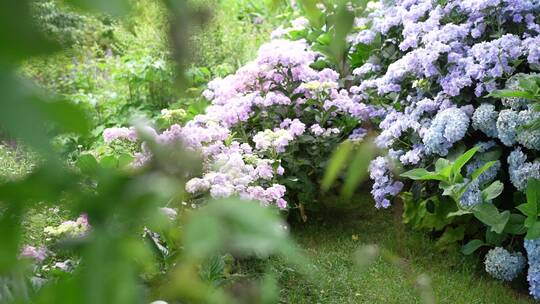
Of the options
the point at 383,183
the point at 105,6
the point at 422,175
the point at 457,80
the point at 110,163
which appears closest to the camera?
the point at 105,6

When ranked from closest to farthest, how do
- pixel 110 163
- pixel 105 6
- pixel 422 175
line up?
pixel 105 6
pixel 110 163
pixel 422 175

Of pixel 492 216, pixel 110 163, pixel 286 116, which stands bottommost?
pixel 492 216

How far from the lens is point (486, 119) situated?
318cm

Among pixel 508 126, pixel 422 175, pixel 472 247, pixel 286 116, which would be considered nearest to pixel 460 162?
pixel 422 175

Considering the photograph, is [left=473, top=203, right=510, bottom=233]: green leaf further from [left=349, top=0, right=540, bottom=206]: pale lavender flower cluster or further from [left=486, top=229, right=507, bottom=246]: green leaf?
[left=486, top=229, right=507, bottom=246]: green leaf

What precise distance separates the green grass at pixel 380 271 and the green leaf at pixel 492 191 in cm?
48

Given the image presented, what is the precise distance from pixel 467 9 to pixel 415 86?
48cm

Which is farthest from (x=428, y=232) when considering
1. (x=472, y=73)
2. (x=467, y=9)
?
(x=467, y=9)

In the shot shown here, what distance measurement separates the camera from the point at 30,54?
0.27 metres

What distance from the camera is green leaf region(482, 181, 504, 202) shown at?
9.82ft

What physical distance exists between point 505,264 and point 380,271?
0.60 meters

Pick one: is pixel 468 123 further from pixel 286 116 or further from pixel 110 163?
pixel 110 163

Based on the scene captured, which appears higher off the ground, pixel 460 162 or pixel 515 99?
pixel 515 99

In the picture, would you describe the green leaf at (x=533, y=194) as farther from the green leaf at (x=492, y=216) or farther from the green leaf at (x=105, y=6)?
the green leaf at (x=105, y=6)
